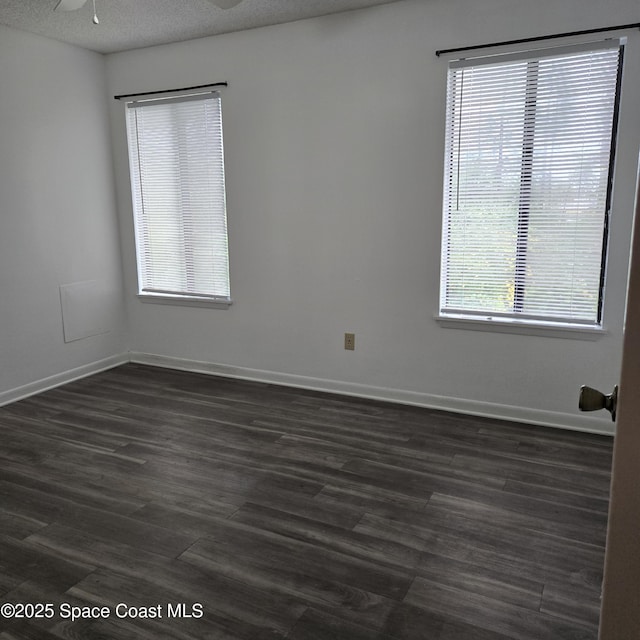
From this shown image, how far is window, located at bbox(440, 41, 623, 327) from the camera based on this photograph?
2998mm

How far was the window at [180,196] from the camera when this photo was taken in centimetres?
409

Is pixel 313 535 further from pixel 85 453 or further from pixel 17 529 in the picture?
pixel 85 453

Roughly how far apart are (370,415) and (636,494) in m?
2.80

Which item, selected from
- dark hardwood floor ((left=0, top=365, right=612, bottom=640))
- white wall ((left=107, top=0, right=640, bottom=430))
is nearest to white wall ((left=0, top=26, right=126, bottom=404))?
white wall ((left=107, top=0, right=640, bottom=430))

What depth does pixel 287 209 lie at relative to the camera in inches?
152

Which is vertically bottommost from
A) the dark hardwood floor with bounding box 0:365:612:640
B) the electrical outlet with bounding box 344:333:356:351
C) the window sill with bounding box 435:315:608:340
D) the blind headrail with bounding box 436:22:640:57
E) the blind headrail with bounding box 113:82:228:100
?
the dark hardwood floor with bounding box 0:365:612:640

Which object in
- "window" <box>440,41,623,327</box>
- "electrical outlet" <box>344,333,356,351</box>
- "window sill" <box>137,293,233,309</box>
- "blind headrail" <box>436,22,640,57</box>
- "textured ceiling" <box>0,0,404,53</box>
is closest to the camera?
"blind headrail" <box>436,22,640,57</box>

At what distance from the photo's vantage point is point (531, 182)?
318 centimetres

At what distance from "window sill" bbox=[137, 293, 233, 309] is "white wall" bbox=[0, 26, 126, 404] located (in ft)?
0.97

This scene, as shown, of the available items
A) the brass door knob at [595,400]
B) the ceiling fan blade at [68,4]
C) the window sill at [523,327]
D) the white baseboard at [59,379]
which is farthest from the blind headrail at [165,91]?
the brass door knob at [595,400]

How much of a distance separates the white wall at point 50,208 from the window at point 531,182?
105 inches

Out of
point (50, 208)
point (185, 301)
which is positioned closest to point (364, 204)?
point (185, 301)

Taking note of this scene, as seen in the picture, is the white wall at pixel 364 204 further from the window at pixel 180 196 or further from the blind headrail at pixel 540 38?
the window at pixel 180 196

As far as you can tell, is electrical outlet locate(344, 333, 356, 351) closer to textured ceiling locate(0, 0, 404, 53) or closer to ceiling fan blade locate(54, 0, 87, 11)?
textured ceiling locate(0, 0, 404, 53)
